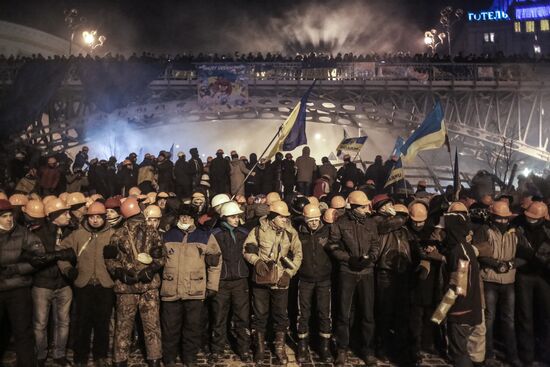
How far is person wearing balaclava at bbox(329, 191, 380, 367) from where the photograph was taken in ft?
19.2

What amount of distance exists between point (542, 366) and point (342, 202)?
4.06 meters

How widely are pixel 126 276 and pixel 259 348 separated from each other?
90.5 inches

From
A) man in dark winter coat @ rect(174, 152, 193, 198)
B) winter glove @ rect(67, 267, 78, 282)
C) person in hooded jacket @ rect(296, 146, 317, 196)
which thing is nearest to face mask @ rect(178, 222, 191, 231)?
winter glove @ rect(67, 267, 78, 282)

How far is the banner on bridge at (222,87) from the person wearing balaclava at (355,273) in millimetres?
21406

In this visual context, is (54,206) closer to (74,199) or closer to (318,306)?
(74,199)

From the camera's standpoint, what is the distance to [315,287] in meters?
6.11

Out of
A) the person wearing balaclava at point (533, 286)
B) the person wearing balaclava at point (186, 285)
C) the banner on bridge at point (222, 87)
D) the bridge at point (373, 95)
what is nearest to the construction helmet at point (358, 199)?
the person wearing balaclava at point (186, 285)

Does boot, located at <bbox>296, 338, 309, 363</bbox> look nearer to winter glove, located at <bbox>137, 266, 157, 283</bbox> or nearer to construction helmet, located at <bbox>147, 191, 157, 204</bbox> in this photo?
winter glove, located at <bbox>137, 266, 157, 283</bbox>

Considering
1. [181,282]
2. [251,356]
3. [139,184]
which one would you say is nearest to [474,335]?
[251,356]

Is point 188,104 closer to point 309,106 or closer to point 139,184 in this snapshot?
point 309,106

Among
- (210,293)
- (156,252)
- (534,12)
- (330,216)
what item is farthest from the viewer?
(534,12)

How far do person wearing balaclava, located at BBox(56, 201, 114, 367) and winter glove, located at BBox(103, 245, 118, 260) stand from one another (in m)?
0.48

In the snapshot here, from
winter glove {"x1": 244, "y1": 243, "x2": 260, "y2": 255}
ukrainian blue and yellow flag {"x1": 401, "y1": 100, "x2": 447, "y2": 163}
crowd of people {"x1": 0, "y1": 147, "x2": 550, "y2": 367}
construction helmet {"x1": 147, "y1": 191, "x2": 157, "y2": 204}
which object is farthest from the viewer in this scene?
ukrainian blue and yellow flag {"x1": 401, "y1": 100, "x2": 447, "y2": 163}

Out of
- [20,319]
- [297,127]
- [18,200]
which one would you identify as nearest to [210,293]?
[20,319]
